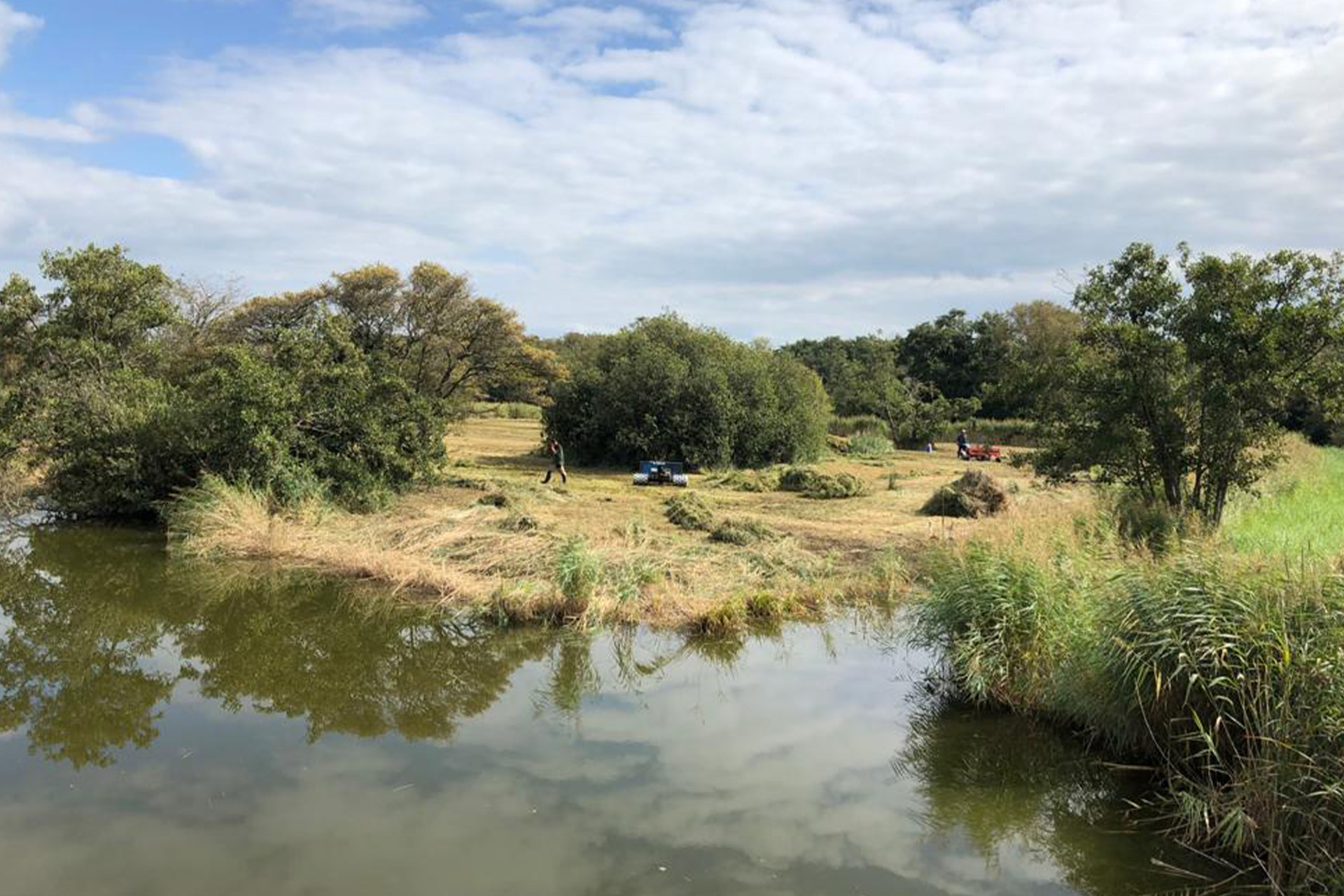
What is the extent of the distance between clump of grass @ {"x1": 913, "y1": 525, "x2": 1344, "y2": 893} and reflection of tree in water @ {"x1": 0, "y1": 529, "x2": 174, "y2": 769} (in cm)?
770

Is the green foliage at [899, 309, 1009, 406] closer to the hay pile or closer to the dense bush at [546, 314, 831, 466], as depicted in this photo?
the dense bush at [546, 314, 831, 466]

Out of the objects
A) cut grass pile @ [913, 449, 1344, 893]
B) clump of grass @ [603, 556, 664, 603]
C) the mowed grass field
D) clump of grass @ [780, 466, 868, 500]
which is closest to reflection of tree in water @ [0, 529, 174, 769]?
clump of grass @ [603, 556, 664, 603]

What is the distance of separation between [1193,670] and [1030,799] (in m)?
1.56

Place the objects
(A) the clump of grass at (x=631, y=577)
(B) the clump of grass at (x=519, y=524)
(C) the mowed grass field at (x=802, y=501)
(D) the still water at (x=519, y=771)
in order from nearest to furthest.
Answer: (D) the still water at (x=519, y=771)
(A) the clump of grass at (x=631, y=577)
(B) the clump of grass at (x=519, y=524)
(C) the mowed grass field at (x=802, y=501)

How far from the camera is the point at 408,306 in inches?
1008

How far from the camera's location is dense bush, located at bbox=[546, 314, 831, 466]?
29.2m

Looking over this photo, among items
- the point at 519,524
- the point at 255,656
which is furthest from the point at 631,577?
the point at 255,656

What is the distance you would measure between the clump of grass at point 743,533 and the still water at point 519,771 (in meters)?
3.99

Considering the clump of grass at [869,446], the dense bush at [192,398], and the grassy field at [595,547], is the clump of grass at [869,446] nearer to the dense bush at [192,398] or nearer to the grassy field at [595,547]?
the grassy field at [595,547]

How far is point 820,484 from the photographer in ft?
76.9

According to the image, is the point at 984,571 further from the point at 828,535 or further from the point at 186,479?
the point at 186,479

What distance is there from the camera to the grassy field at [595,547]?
37.4 ft

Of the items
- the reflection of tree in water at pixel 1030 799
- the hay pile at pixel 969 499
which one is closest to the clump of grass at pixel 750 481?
the hay pile at pixel 969 499

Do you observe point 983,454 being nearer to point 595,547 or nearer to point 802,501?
point 802,501
